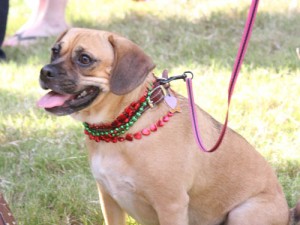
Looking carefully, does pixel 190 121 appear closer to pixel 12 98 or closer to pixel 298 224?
pixel 298 224

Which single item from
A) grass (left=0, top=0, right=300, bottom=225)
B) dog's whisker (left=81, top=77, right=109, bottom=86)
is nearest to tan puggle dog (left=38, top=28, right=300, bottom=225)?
dog's whisker (left=81, top=77, right=109, bottom=86)

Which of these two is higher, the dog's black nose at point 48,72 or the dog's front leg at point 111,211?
the dog's black nose at point 48,72

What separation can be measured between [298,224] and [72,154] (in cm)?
146

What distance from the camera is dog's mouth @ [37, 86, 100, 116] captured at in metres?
2.66

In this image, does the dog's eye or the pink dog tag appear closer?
the dog's eye

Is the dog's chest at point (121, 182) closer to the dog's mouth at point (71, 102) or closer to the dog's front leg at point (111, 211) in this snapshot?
the dog's front leg at point (111, 211)

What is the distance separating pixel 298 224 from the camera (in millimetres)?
3121

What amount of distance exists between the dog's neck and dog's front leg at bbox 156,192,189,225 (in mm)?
425

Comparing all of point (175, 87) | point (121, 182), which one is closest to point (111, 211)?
point (121, 182)

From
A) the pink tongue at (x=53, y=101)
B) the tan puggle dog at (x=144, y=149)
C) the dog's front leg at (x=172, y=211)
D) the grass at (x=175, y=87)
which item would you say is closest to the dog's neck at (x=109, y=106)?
the tan puggle dog at (x=144, y=149)

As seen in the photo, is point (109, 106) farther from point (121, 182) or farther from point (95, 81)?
point (121, 182)

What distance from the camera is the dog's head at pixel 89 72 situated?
2641 millimetres

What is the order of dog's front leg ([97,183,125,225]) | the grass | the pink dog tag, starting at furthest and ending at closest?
1. the grass
2. dog's front leg ([97,183,125,225])
3. the pink dog tag

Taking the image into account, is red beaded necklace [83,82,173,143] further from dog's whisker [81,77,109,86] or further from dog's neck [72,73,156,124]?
dog's whisker [81,77,109,86]
